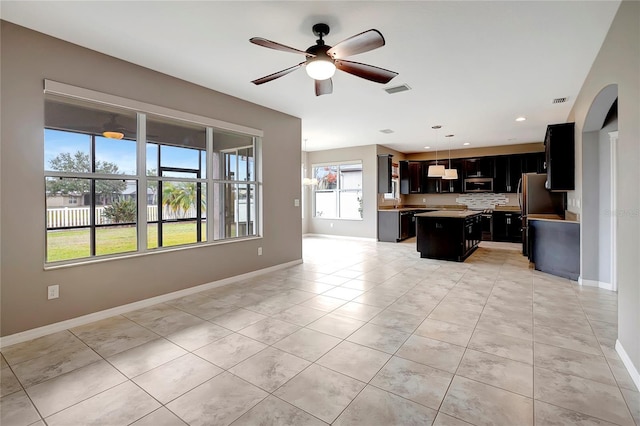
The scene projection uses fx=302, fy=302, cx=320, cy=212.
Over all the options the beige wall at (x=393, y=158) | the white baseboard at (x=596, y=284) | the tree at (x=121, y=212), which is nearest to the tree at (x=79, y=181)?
the tree at (x=121, y=212)

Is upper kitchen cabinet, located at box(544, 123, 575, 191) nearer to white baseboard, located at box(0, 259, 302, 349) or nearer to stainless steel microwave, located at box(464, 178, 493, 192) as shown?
stainless steel microwave, located at box(464, 178, 493, 192)

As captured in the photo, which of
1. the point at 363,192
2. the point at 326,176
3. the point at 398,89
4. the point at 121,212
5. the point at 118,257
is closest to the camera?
the point at 118,257

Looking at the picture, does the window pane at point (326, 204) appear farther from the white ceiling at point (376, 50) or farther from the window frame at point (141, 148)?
the window frame at point (141, 148)

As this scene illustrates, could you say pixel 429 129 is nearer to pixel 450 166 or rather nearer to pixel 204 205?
pixel 450 166

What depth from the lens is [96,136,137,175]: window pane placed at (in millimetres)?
3162

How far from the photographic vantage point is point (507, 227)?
8.08 meters

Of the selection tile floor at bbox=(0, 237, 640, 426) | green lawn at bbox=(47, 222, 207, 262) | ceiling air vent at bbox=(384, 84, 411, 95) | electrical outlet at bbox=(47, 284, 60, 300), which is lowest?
tile floor at bbox=(0, 237, 640, 426)

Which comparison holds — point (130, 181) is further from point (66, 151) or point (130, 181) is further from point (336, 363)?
point (336, 363)

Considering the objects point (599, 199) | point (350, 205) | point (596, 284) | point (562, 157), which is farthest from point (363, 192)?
point (596, 284)

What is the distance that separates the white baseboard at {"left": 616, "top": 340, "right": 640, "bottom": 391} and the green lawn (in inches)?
169

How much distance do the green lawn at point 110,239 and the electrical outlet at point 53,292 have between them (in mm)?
253

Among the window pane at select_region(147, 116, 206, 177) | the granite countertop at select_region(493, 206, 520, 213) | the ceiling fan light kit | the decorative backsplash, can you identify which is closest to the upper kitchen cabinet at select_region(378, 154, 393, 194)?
the decorative backsplash

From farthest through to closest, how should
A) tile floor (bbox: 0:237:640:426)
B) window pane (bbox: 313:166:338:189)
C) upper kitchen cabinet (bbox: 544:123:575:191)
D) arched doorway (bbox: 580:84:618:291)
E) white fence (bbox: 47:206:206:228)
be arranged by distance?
window pane (bbox: 313:166:338:189), upper kitchen cabinet (bbox: 544:123:575:191), arched doorway (bbox: 580:84:618:291), white fence (bbox: 47:206:206:228), tile floor (bbox: 0:237:640:426)

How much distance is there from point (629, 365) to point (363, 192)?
6796 millimetres
